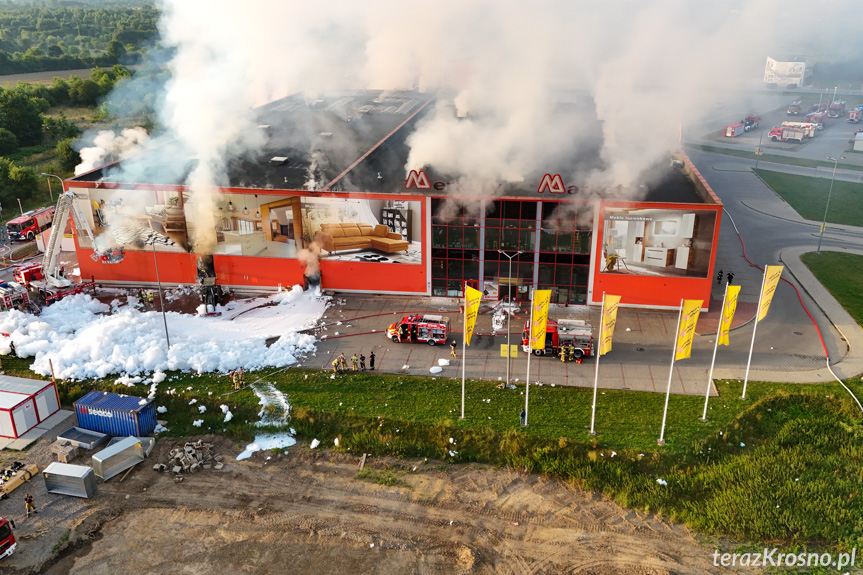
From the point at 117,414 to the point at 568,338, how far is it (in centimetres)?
2177

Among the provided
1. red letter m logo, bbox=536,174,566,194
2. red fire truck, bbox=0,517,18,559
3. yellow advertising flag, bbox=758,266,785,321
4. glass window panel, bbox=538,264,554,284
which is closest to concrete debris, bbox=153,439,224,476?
red fire truck, bbox=0,517,18,559

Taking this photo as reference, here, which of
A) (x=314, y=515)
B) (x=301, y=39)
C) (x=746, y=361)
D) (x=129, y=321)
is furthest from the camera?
(x=301, y=39)

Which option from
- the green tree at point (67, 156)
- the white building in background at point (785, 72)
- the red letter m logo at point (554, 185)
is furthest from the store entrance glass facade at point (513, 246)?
the white building in background at point (785, 72)

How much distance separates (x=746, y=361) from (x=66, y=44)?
15533 cm

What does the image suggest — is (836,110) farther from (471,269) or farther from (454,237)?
(454,237)

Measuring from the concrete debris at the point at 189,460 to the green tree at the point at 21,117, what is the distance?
226 feet

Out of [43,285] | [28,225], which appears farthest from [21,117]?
[43,285]

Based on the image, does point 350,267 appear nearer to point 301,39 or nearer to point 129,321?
point 129,321

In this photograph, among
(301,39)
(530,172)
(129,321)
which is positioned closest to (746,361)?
(530,172)

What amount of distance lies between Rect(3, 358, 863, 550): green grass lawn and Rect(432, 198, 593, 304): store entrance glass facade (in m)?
10.9

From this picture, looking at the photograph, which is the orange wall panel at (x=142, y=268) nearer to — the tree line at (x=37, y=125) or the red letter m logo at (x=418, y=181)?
the red letter m logo at (x=418, y=181)

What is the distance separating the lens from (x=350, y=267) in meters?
41.8

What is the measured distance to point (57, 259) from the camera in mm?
41312

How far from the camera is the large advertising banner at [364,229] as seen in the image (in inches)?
1580
